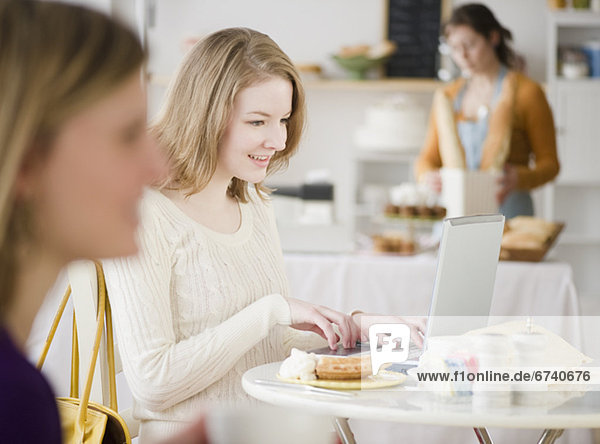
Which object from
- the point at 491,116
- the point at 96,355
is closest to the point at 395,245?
the point at 491,116

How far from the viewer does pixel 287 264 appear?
302cm

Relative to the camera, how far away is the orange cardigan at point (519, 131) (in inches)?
126

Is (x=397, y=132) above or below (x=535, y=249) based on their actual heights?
above

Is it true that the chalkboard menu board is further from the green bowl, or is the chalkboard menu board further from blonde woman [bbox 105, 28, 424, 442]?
blonde woman [bbox 105, 28, 424, 442]

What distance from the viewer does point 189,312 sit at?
1.54m

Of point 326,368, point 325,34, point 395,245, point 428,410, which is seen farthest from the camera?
point 325,34

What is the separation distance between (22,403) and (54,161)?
17 centimetres

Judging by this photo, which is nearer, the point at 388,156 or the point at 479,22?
the point at 479,22

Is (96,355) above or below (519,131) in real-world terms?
below

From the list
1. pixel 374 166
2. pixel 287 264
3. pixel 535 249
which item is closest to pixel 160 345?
pixel 287 264

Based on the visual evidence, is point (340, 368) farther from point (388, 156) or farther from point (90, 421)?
point (388, 156)

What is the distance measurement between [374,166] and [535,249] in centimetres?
281

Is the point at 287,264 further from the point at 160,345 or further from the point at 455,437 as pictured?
the point at 160,345

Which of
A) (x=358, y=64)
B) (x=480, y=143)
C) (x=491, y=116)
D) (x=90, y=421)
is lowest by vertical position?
(x=90, y=421)
